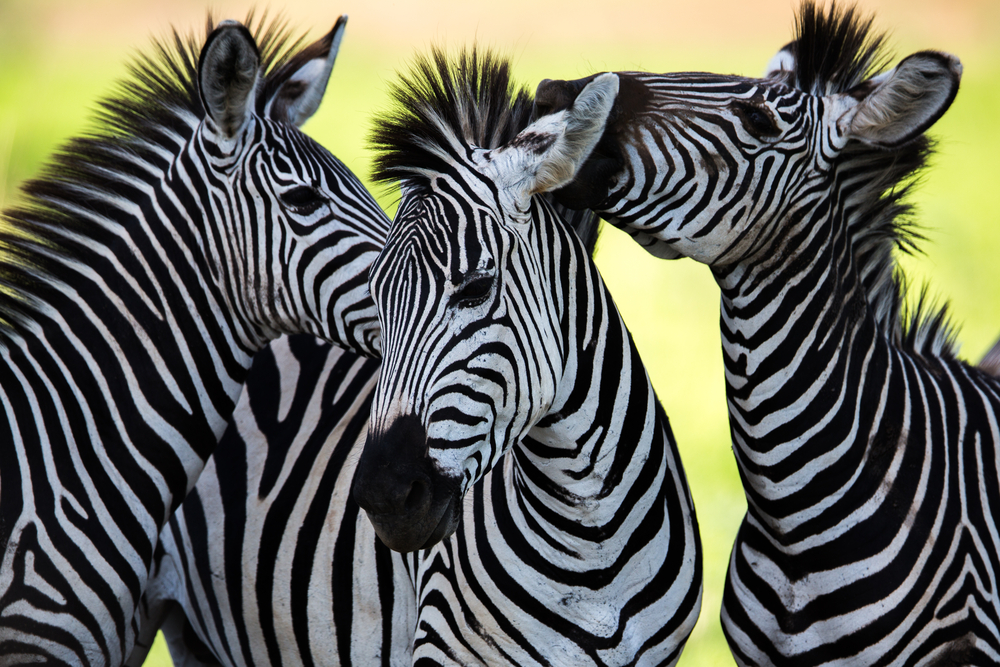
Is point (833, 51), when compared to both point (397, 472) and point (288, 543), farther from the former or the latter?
point (288, 543)

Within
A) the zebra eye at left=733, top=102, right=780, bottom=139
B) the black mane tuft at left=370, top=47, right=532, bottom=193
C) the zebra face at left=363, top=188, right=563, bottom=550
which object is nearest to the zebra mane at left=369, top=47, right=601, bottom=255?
the black mane tuft at left=370, top=47, right=532, bottom=193

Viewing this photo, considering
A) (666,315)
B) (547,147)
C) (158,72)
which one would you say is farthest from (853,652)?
(666,315)

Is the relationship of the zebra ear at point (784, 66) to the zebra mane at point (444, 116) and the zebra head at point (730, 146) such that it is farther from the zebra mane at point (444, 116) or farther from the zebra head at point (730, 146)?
the zebra mane at point (444, 116)

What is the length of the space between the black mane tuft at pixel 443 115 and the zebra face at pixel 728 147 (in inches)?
7.9

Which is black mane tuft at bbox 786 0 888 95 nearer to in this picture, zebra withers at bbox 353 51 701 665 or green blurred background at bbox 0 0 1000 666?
zebra withers at bbox 353 51 701 665

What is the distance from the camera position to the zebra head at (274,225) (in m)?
3.52

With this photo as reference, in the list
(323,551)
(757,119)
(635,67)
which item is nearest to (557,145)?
(757,119)

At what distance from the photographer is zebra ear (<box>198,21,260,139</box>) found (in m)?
3.37

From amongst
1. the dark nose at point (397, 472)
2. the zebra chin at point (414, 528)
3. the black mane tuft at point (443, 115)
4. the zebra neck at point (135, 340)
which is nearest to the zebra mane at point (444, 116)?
the black mane tuft at point (443, 115)

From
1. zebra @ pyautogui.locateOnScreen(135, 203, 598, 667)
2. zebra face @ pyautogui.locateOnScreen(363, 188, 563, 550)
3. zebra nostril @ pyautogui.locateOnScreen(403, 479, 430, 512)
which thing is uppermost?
zebra face @ pyautogui.locateOnScreen(363, 188, 563, 550)

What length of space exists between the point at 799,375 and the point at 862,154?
0.80m

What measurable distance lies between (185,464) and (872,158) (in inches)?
111

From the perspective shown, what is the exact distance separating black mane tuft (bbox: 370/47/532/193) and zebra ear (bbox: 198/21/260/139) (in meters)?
0.67

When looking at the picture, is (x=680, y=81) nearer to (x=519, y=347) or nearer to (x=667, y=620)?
(x=519, y=347)
